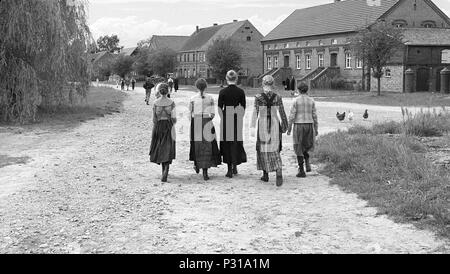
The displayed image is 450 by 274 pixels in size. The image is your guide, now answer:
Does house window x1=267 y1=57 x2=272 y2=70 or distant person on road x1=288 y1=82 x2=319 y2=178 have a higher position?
house window x1=267 y1=57 x2=272 y2=70

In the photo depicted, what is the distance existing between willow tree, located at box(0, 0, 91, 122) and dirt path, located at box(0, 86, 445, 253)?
8.62m

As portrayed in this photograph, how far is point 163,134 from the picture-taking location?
9.79m

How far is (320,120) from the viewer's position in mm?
20922

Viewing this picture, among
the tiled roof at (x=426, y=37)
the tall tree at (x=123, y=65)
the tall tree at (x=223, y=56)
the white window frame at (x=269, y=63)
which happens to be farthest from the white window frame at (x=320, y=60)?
the tall tree at (x=123, y=65)

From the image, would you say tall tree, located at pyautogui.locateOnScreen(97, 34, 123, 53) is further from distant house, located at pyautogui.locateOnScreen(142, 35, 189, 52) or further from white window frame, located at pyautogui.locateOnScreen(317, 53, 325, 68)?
white window frame, located at pyautogui.locateOnScreen(317, 53, 325, 68)

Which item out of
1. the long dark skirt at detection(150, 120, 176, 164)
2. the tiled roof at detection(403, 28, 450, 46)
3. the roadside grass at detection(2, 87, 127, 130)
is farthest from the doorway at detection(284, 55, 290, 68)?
the long dark skirt at detection(150, 120, 176, 164)

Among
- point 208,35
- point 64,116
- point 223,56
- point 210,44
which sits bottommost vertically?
point 64,116

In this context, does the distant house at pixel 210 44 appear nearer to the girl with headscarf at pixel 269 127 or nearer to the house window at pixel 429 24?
the house window at pixel 429 24

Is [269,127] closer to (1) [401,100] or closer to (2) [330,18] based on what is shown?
(1) [401,100]

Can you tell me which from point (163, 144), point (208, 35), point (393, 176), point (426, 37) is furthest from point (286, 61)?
point (393, 176)

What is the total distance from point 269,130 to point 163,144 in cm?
188

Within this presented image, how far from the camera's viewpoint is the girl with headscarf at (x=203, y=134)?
9758 millimetres

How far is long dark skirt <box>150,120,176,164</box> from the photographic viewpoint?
966 centimetres
